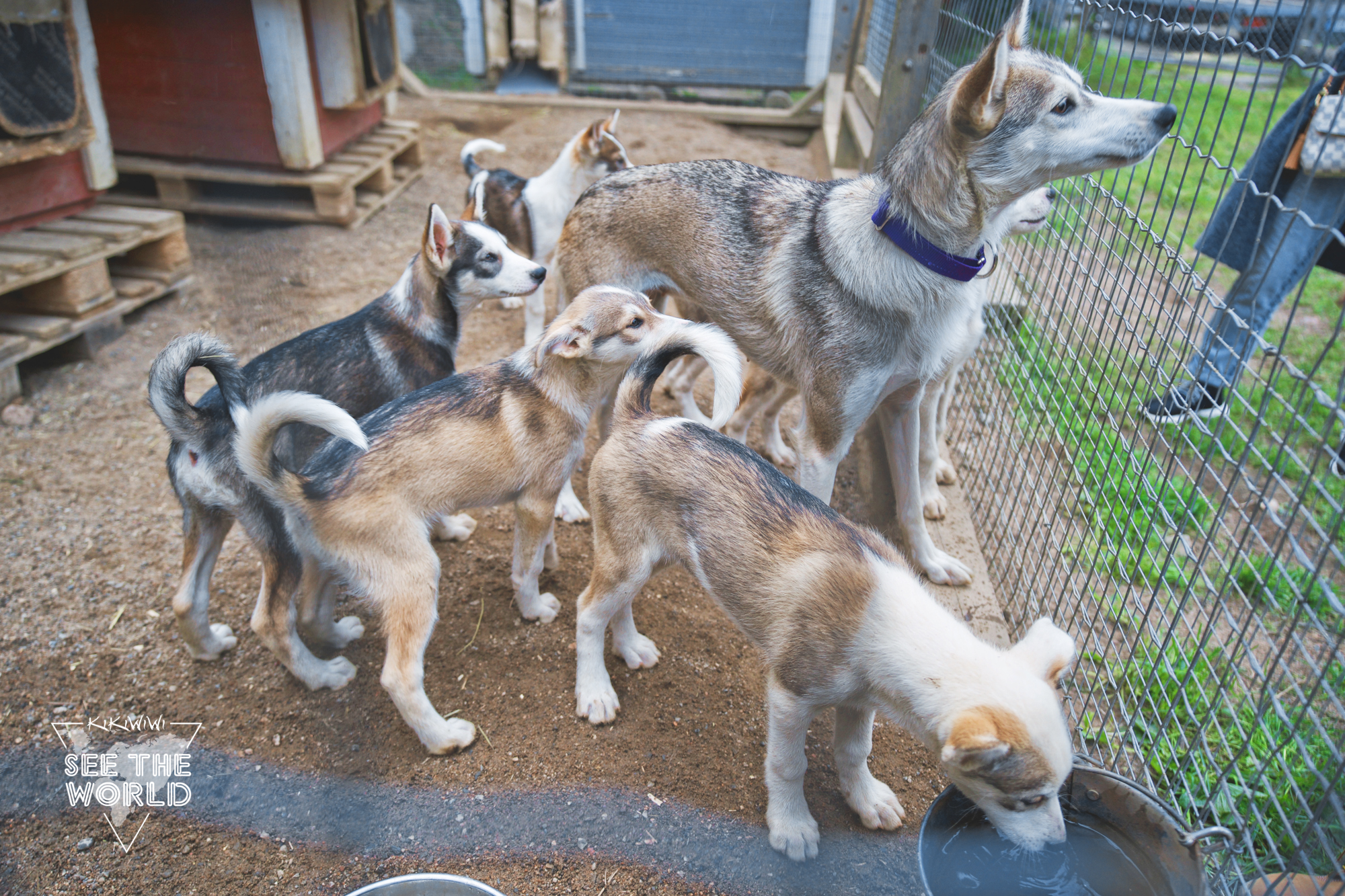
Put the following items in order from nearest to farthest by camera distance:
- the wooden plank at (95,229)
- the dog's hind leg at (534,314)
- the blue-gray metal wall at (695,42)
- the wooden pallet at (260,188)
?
the wooden plank at (95,229)
the dog's hind leg at (534,314)
the wooden pallet at (260,188)
the blue-gray metal wall at (695,42)

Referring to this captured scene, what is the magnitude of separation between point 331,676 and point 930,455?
106 inches

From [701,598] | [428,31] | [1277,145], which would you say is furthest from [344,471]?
[428,31]

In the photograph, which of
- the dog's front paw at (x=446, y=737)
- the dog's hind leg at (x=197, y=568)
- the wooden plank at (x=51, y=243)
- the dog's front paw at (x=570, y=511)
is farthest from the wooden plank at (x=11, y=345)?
the dog's front paw at (x=446, y=737)

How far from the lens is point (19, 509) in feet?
12.5

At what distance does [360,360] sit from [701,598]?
1766mm

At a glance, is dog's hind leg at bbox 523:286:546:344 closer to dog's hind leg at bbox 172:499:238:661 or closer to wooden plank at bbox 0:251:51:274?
dog's hind leg at bbox 172:499:238:661

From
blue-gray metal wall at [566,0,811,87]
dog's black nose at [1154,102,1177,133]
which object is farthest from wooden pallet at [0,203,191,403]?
blue-gray metal wall at [566,0,811,87]

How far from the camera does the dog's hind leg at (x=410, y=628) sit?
2.74m

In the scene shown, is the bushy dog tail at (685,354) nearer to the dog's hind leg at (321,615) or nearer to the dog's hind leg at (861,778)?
the dog's hind leg at (861,778)

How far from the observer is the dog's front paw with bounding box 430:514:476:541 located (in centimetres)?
376

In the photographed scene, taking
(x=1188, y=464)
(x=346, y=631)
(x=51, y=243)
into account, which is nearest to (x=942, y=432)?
(x=1188, y=464)

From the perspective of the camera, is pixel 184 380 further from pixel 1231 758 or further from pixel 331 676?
pixel 1231 758

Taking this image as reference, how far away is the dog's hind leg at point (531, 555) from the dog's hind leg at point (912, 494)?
151cm

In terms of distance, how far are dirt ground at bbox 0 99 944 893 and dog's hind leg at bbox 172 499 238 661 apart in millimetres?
173
